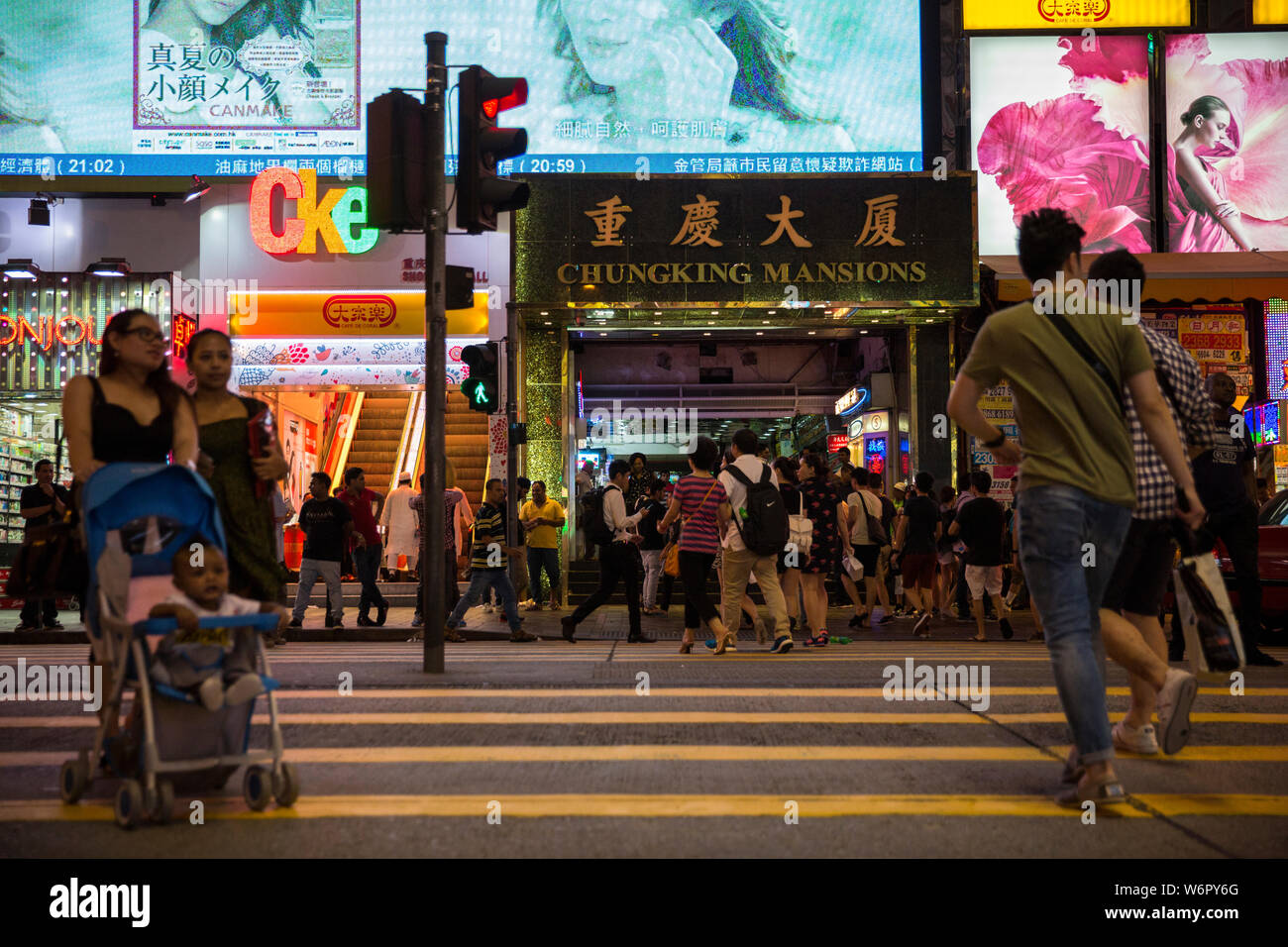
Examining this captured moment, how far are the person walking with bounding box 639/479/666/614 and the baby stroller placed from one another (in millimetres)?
11929

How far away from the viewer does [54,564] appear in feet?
14.7

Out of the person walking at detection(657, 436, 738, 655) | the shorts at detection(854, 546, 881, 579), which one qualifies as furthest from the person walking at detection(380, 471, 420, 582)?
the person walking at detection(657, 436, 738, 655)

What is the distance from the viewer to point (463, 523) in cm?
1466

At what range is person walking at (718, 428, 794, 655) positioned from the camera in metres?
10.1

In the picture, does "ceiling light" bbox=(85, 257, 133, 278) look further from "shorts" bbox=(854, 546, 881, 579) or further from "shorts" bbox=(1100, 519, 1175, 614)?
"shorts" bbox=(1100, 519, 1175, 614)

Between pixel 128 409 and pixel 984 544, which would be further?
pixel 984 544

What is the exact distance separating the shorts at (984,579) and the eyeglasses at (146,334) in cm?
1005

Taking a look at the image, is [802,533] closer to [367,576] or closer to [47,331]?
[367,576]

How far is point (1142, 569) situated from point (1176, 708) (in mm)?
787

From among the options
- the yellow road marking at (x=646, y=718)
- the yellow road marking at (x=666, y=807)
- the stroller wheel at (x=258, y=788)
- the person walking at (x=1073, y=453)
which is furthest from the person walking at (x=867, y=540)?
the stroller wheel at (x=258, y=788)

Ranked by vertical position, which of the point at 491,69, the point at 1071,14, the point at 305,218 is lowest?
the point at 305,218

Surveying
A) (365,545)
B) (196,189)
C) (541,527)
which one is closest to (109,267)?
(196,189)

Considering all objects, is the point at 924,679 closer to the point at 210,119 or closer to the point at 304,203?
the point at 304,203
